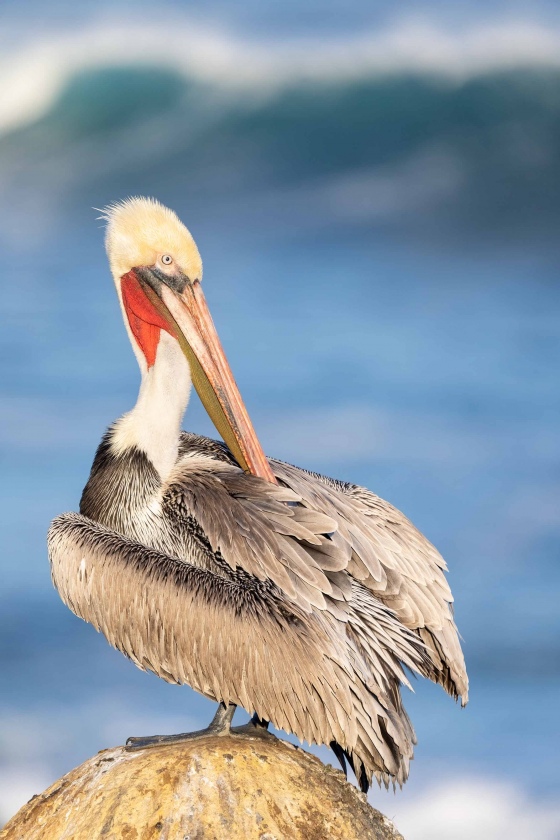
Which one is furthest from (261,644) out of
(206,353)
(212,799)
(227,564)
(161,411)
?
(206,353)

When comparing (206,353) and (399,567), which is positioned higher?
(206,353)

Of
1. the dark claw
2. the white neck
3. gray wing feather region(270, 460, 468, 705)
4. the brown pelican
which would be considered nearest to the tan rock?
the dark claw

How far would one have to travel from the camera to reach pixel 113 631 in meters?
7.41

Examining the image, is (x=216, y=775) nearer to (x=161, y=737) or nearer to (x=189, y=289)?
(x=161, y=737)

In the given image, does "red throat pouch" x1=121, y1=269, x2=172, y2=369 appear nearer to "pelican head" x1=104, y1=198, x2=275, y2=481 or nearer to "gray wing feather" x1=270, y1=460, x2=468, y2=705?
"pelican head" x1=104, y1=198, x2=275, y2=481

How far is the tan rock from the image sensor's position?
6.51m

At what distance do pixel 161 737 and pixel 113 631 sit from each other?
0.73m

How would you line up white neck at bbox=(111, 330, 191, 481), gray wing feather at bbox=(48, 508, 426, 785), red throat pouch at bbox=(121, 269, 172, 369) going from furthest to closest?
red throat pouch at bbox=(121, 269, 172, 369) < white neck at bbox=(111, 330, 191, 481) < gray wing feather at bbox=(48, 508, 426, 785)

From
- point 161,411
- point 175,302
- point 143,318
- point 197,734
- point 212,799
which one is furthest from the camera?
point 143,318

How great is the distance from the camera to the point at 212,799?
653 cm

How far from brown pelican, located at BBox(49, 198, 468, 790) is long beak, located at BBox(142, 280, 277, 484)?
0.03 feet

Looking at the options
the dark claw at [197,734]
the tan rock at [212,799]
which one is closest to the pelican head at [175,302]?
the dark claw at [197,734]

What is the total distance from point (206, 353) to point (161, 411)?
20.6 inches

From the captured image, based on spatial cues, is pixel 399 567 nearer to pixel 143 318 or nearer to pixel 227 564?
pixel 227 564
